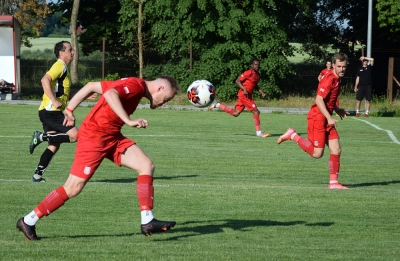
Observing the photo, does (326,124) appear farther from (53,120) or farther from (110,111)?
(110,111)

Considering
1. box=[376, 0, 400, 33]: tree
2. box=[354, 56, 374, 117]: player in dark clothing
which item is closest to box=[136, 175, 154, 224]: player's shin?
box=[354, 56, 374, 117]: player in dark clothing

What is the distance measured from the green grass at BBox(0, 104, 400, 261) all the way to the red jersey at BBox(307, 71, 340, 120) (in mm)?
1147

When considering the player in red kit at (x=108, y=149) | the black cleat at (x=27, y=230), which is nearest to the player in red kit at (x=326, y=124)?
the player in red kit at (x=108, y=149)

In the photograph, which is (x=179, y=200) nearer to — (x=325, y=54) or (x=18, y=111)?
(x=18, y=111)

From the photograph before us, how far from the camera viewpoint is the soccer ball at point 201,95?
13414 mm

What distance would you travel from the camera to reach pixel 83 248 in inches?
283

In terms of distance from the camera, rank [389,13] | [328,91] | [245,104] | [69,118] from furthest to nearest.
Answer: [389,13]
[245,104]
[328,91]
[69,118]

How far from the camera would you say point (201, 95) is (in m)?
13.6

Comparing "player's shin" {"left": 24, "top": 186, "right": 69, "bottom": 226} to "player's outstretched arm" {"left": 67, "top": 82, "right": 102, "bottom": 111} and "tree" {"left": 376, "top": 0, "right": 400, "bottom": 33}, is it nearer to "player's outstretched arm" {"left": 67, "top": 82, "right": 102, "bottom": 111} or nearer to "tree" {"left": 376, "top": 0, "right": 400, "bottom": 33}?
"player's outstretched arm" {"left": 67, "top": 82, "right": 102, "bottom": 111}

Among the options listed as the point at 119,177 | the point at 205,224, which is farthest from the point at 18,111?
the point at 205,224

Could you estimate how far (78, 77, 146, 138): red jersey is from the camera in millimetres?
7410

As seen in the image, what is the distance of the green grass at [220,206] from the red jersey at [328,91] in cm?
115

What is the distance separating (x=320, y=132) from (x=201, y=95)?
7.93 feet

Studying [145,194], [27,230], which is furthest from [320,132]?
[27,230]
